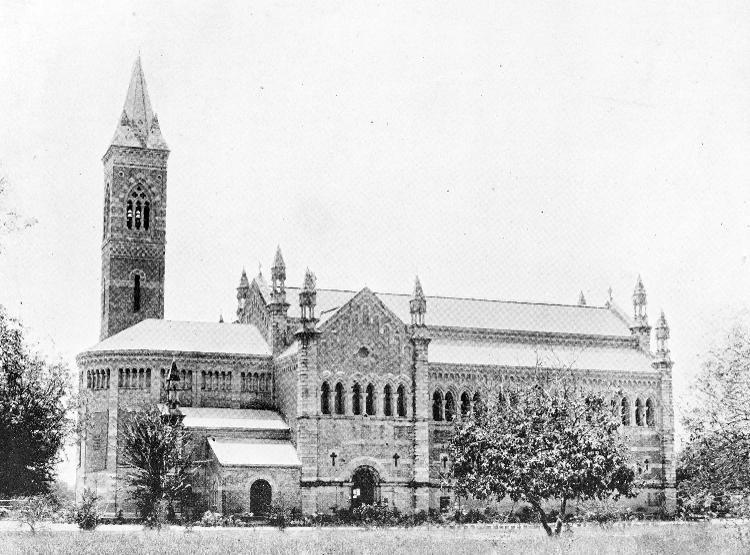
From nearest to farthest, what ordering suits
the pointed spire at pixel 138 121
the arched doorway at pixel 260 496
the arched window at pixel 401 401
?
1. the arched doorway at pixel 260 496
2. the arched window at pixel 401 401
3. the pointed spire at pixel 138 121

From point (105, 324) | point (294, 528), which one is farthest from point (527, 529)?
point (105, 324)

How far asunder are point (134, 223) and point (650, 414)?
42.8 metres

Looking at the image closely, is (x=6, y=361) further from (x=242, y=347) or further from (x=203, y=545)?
(x=242, y=347)

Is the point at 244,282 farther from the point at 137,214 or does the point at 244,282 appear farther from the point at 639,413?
the point at 639,413

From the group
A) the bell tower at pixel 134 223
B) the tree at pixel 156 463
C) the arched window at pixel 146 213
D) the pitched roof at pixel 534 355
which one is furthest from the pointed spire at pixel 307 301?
the arched window at pixel 146 213

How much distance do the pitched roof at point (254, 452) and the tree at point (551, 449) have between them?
813 inches

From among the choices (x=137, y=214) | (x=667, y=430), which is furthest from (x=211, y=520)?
(x=667, y=430)

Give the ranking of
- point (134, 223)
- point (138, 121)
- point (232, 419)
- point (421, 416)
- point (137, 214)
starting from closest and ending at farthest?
point (232, 419)
point (421, 416)
point (134, 223)
point (137, 214)
point (138, 121)

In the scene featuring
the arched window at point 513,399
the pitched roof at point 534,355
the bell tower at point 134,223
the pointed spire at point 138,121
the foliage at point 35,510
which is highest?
the pointed spire at point 138,121

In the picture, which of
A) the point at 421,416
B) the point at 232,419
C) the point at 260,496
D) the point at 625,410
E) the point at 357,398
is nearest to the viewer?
the point at 260,496

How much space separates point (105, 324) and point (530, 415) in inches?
1791

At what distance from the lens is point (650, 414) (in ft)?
286

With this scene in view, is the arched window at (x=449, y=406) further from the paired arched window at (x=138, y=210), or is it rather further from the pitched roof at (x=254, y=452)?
the paired arched window at (x=138, y=210)

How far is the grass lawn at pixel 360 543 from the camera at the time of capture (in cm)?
4147
